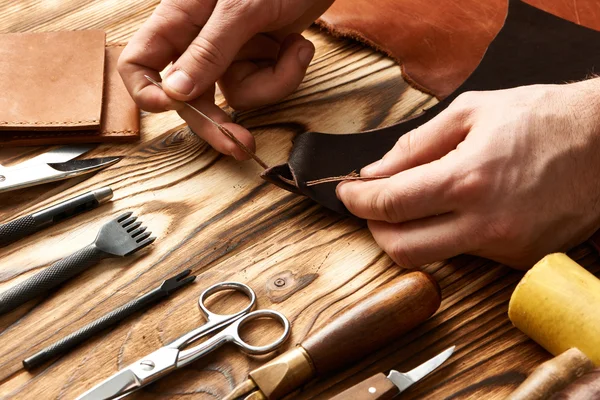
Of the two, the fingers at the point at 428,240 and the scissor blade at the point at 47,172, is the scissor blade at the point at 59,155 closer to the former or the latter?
the scissor blade at the point at 47,172

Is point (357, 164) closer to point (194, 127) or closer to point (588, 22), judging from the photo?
point (194, 127)

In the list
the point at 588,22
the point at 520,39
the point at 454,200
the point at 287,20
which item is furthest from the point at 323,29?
the point at 454,200

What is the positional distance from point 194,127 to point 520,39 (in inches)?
24.1

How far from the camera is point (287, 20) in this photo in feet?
3.98

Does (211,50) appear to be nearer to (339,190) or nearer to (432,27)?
(339,190)

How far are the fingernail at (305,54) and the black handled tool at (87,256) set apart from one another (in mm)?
418

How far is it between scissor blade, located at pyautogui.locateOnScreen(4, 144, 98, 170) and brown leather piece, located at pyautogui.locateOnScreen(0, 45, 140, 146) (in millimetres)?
11

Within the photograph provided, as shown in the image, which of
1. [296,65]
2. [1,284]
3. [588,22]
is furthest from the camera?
[588,22]

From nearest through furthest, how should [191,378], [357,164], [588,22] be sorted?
1. [191,378]
2. [357,164]
3. [588,22]

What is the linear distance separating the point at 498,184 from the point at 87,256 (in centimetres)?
56

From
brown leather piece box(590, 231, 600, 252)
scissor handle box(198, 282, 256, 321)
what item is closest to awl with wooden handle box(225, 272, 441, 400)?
scissor handle box(198, 282, 256, 321)

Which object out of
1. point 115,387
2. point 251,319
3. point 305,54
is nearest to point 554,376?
point 251,319

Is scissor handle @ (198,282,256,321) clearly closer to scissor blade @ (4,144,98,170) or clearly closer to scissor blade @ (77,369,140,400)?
scissor blade @ (77,369,140,400)

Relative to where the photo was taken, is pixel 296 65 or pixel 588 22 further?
pixel 588 22
